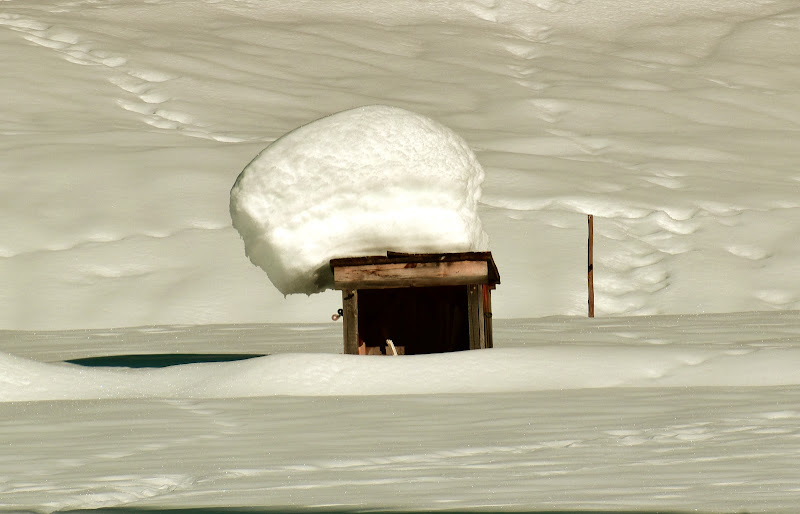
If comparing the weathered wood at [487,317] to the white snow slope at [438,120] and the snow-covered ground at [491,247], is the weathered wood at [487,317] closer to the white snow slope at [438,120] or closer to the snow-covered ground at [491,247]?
the snow-covered ground at [491,247]

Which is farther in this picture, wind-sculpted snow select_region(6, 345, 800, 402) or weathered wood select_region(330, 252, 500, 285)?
weathered wood select_region(330, 252, 500, 285)

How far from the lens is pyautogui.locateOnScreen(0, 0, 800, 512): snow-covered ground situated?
15.3ft

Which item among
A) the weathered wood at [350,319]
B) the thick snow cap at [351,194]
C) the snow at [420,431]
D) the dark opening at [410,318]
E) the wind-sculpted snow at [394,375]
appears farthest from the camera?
the dark opening at [410,318]

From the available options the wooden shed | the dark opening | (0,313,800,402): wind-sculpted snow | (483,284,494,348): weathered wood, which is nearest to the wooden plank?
the wooden shed

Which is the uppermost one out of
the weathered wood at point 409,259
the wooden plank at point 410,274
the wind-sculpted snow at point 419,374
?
the weathered wood at point 409,259

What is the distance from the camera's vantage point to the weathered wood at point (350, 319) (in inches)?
327

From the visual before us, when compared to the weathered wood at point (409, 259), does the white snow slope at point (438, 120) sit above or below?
below

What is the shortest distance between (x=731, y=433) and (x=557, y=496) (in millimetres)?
1713

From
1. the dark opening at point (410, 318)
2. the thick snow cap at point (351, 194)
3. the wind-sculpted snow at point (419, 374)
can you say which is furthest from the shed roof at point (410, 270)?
the dark opening at point (410, 318)

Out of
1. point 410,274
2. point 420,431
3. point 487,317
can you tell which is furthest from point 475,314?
point 420,431

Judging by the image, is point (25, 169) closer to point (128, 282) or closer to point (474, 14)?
point (128, 282)

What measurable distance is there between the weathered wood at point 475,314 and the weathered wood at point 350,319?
2.45 ft

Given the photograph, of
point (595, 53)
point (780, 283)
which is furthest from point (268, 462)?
point (595, 53)

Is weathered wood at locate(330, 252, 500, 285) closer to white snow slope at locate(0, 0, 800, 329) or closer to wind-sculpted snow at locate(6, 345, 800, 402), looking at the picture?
Answer: wind-sculpted snow at locate(6, 345, 800, 402)
